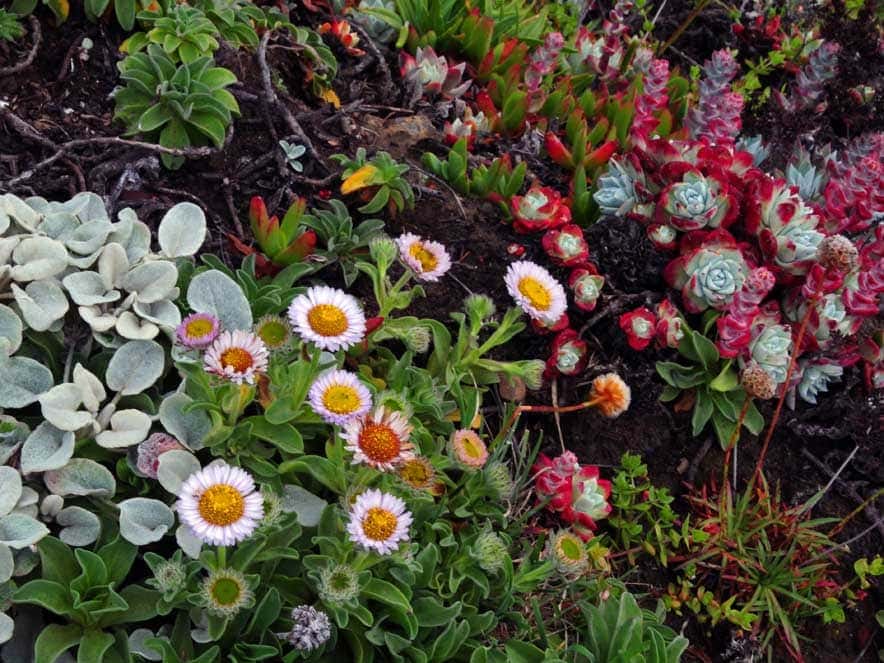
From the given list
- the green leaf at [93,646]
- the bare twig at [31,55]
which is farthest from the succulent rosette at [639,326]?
the bare twig at [31,55]

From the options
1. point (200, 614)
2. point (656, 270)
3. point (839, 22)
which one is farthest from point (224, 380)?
point (839, 22)

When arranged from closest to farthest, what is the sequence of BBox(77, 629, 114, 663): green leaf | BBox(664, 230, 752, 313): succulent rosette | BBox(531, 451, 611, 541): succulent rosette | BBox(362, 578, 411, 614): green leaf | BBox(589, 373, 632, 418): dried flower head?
BBox(77, 629, 114, 663): green leaf
BBox(362, 578, 411, 614): green leaf
BBox(531, 451, 611, 541): succulent rosette
BBox(589, 373, 632, 418): dried flower head
BBox(664, 230, 752, 313): succulent rosette

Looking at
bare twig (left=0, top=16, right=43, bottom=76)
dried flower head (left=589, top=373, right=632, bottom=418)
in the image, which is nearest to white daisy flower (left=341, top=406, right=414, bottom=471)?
dried flower head (left=589, top=373, right=632, bottom=418)

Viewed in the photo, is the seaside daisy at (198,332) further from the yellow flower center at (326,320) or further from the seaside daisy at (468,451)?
the seaside daisy at (468,451)

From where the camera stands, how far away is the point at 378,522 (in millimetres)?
1632

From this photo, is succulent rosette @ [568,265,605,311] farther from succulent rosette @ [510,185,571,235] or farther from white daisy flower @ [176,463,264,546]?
white daisy flower @ [176,463,264,546]

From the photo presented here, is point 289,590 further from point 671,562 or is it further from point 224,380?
point 671,562

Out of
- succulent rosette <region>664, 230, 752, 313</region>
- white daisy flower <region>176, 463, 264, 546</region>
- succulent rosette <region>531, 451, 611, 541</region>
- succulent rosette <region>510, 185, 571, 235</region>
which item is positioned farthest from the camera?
succulent rosette <region>510, 185, 571, 235</region>

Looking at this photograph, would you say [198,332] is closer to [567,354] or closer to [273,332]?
[273,332]

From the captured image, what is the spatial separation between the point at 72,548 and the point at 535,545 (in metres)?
1.03

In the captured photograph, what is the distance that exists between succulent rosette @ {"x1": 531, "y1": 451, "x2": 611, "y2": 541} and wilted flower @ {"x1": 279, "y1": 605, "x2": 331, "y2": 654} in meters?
0.83

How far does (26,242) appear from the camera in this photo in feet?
6.61

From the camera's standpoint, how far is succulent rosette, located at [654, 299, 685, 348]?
8.39 ft

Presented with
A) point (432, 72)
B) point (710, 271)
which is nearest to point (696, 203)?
point (710, 271)
